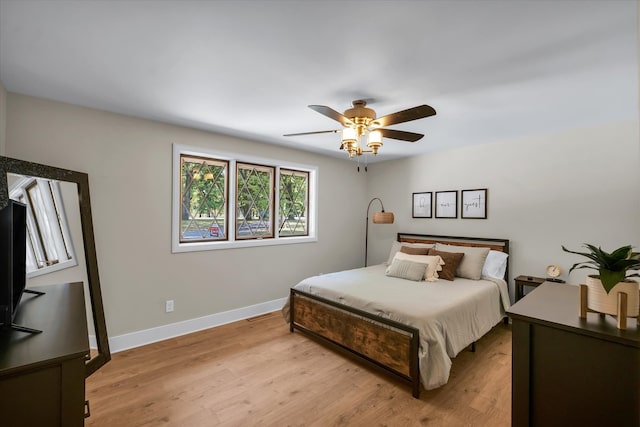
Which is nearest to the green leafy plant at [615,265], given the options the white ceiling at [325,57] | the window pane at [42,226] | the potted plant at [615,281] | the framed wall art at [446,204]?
the potted plant at [615,281]

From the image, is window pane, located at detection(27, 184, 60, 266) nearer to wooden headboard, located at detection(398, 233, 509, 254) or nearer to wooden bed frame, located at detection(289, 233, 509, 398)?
wooden bed frame, located at detection(289, 233, 509, 398)

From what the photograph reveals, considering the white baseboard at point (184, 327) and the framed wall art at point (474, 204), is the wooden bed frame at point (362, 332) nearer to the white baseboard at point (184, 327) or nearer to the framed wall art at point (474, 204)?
the framed wall art at point (474, 204)

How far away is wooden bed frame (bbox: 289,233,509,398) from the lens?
2.27 m

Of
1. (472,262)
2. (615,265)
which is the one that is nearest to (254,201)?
(472,262)

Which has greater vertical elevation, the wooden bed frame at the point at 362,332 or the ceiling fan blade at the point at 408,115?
the ceiling fan blade at the point at 408,115

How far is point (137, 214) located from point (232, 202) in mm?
1066

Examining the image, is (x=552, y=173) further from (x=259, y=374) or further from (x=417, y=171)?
(x=259, y=374)

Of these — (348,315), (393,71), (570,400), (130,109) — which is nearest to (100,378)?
(348,315)

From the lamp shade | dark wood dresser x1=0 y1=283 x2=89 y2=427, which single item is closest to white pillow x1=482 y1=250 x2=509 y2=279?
the lamp shade

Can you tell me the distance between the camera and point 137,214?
9.97 feet

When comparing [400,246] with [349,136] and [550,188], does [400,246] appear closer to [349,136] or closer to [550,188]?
[550,188]

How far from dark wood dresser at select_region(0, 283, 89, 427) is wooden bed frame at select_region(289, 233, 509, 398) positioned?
6.52 ft

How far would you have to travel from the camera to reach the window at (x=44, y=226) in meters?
1.83

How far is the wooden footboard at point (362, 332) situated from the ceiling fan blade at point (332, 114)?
1660 millimetres
